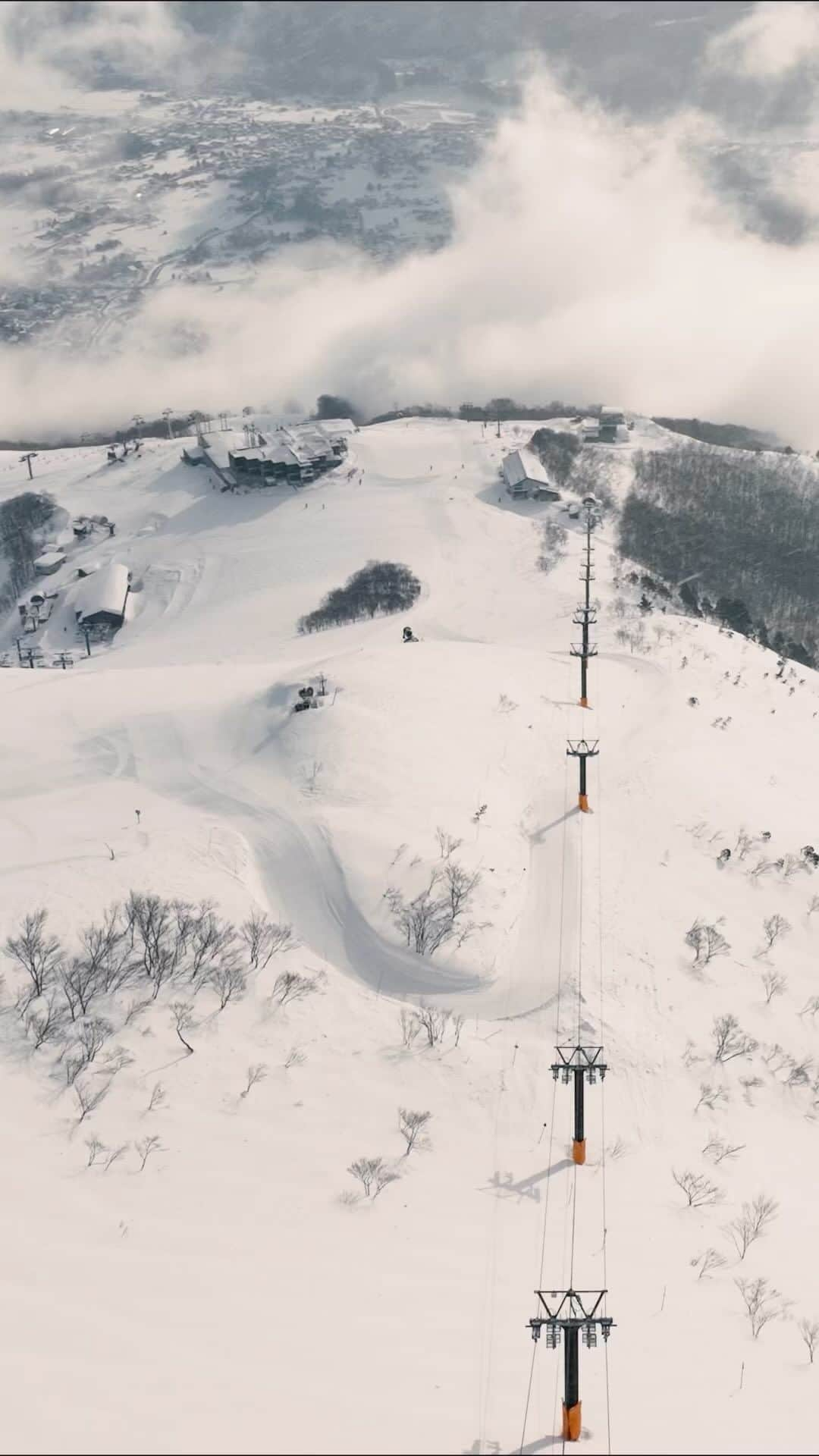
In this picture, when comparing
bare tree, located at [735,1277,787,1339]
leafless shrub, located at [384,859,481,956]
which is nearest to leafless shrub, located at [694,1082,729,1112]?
bare tree, located at [735,1277,787,1339]

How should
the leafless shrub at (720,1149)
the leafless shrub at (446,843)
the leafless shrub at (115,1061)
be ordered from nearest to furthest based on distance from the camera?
the leafless shrub at (720,1149)
the leafless shrub at (115,1061)
the leafless shrub at (446,843)

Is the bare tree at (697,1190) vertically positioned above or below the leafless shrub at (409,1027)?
below

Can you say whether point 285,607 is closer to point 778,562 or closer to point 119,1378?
point 778,562

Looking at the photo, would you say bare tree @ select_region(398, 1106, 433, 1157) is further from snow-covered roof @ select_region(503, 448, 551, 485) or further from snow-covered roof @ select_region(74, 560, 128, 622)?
snow-covered roof @ select_region(503, 448, 551, 485)

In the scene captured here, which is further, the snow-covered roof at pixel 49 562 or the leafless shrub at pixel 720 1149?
the snow-covered roof at pixel 49 562

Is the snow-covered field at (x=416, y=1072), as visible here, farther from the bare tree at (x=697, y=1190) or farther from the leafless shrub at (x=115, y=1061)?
the bare tree at (x=697, y=1190)

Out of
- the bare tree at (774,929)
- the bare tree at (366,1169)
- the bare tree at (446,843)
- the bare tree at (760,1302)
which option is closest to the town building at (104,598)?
A: the bare tree at (446,843)

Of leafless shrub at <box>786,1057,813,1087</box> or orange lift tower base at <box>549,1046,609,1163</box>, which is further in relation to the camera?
leafless shrub at <box>786,1057,813,1087</box>
